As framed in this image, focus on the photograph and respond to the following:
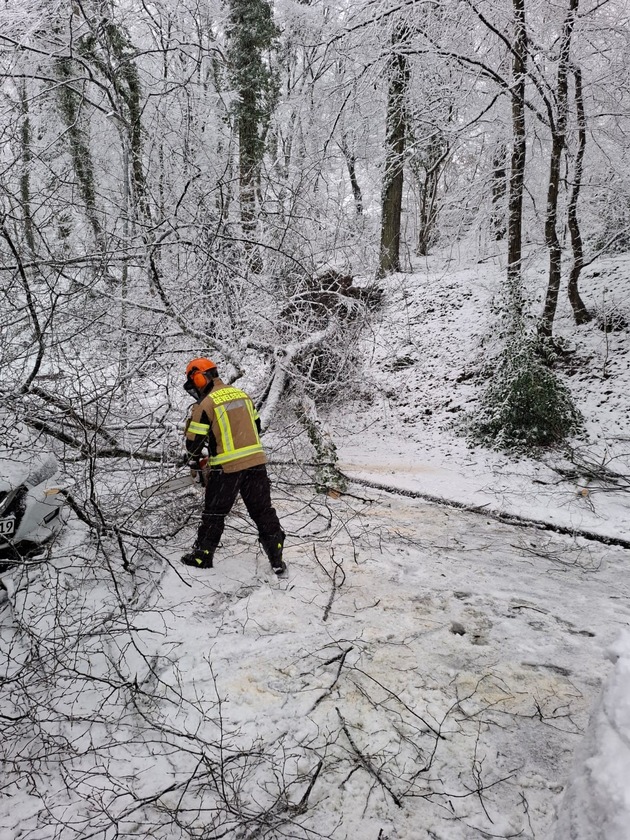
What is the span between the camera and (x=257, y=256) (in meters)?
7.19

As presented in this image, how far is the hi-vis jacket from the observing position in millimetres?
4180

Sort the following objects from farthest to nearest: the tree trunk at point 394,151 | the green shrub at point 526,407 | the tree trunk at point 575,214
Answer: the tree trunk at point 394,151
the tree trunk at point 575,214
the green shrub at point 526,407

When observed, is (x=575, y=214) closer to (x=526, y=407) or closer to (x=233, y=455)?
(x=526, y=407)

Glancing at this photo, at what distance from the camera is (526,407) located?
7617 mm

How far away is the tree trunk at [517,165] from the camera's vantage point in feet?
26.0

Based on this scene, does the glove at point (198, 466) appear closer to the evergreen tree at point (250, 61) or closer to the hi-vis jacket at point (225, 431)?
the hi-vis jacket at point (225, 431)

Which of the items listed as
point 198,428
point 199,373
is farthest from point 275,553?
point 199,373

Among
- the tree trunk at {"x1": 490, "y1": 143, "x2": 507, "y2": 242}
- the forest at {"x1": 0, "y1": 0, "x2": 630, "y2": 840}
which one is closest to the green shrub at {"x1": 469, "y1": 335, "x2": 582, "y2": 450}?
the forest at {"x1": 0, "y1": 0, "x2": 630, "y2": 840}

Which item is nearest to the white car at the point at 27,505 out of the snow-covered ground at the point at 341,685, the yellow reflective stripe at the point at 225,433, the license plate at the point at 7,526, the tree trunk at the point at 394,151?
the license plate at the point at 7,526

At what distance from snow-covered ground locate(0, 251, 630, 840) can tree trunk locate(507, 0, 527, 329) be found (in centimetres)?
412

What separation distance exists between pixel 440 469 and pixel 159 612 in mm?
5175

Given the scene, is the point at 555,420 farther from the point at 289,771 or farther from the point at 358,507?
the point at 289,771

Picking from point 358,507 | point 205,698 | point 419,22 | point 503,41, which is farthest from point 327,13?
point 205,698

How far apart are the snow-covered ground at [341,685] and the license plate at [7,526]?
394mm
